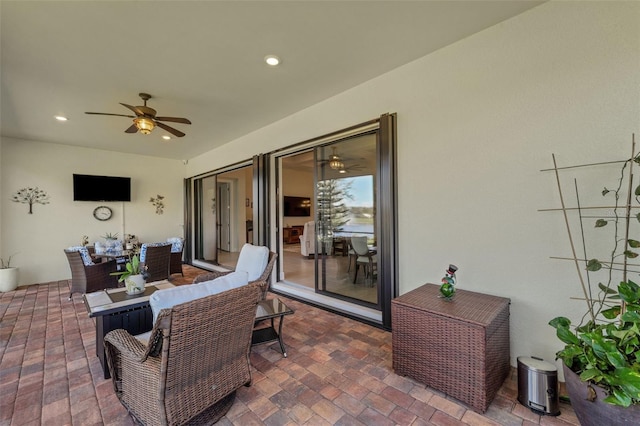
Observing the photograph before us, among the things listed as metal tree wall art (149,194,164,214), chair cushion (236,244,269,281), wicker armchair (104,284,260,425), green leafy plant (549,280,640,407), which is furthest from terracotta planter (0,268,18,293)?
green leafy plant (549,280,640,407)

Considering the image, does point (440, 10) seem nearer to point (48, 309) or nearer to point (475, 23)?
point (475, 23)

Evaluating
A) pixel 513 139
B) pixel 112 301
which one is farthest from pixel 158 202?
pixel 513 139

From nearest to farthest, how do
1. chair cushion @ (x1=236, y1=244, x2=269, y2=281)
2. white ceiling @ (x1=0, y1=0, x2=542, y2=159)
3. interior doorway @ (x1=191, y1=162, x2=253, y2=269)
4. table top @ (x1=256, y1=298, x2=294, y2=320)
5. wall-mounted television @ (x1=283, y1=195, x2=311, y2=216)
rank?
white ceiling @ (x1=0, y1=0, x2=542, y2=159) → table top @ (x1=256, y1=298, x2=294, y2=320) → chair cushion @ (x1=236, y1=244, x2=269, y2=281) → interior doorway @ (x1=191, y1=162, x2=253, y2=269) → wall-mounted television @ (x1=283, y1=195, x2=311, y2=216)

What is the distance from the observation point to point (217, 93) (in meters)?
3.45

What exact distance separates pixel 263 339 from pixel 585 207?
2.87m

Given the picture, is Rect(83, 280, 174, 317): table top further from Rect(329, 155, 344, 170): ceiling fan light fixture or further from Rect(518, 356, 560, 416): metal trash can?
Rect(518, 356, 560, 416): metal trash can

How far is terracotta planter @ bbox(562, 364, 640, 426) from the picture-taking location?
1.25 m

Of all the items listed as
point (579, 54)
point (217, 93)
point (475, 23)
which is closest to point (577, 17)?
point (579, 54)

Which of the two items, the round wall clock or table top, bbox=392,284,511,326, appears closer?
table top, bbox=392,284,511,326

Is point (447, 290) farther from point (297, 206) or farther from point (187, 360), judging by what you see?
point (297, 206)

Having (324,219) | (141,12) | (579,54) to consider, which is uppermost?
(141,12)

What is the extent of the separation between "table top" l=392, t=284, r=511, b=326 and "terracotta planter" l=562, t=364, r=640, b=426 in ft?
1.53

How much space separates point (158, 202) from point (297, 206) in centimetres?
490

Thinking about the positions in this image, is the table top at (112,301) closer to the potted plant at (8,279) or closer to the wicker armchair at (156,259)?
the wicker armchair at (156,259)
